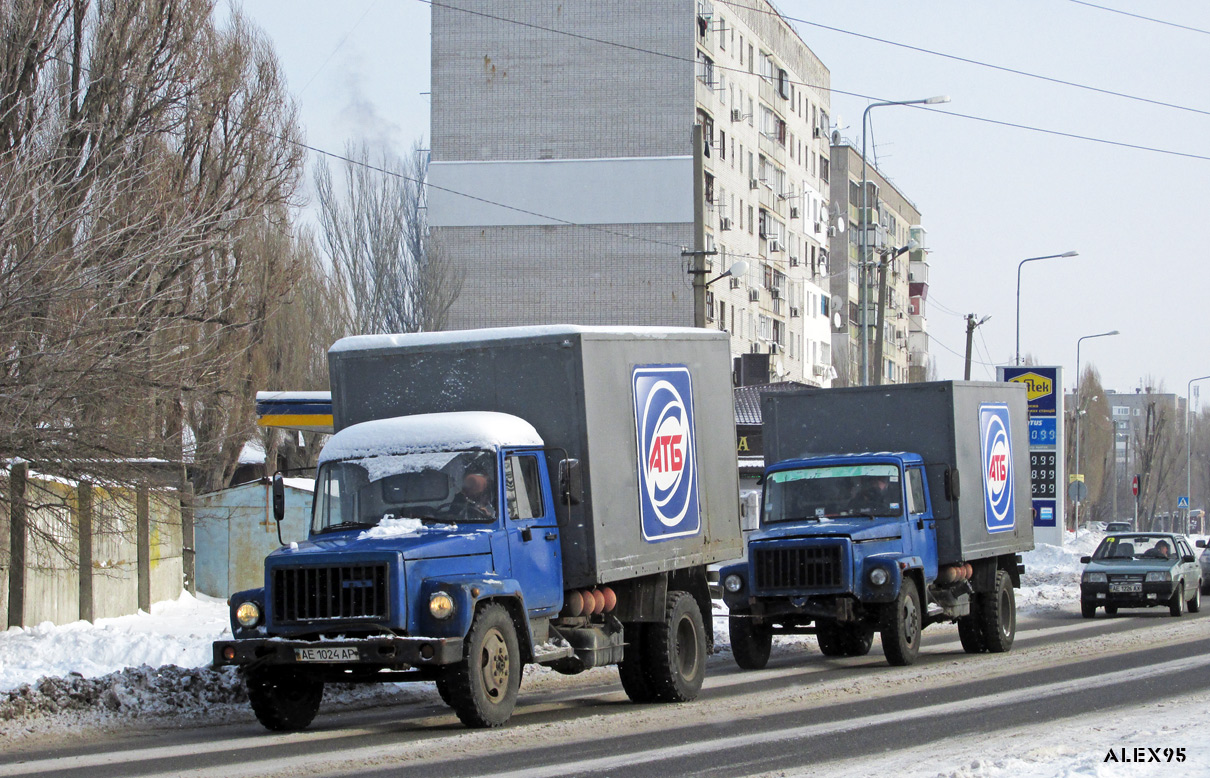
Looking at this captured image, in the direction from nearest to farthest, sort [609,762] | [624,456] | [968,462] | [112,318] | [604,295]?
1. [609,762]
2. [624,456]
3. [112,318]
4. [968,462]
5. [604,295]

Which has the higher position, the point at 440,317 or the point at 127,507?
the point at 440,317

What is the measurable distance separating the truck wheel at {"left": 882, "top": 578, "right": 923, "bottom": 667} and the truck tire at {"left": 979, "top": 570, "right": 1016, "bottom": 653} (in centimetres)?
214

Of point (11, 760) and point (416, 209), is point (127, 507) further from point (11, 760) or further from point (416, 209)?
point (416, 209)

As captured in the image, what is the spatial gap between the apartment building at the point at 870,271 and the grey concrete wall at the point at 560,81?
22.8 m

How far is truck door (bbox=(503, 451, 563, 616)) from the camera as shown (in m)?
12.2

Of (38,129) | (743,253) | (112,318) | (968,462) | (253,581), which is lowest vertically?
(253,581)

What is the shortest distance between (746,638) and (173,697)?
6.92 meters

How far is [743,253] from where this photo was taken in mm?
65438

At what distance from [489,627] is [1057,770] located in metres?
4.51

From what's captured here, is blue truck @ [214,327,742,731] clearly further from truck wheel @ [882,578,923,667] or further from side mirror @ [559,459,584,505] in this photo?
truck wheel @ [882,578,923,667]

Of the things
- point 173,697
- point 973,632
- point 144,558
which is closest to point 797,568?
point 973,632

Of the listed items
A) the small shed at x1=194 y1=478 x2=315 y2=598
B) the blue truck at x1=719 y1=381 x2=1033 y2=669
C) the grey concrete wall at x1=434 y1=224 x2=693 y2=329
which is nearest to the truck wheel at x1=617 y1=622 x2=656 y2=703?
the blue truck at x1=719 y1=381 x2=1033 y2=669

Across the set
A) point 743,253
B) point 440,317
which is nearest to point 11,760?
point 440,317

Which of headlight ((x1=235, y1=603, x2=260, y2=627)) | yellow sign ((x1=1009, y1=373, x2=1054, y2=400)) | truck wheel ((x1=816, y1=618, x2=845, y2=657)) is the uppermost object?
yellow sign ((x1=1009, y1=373, x2=1054, y2=400))
